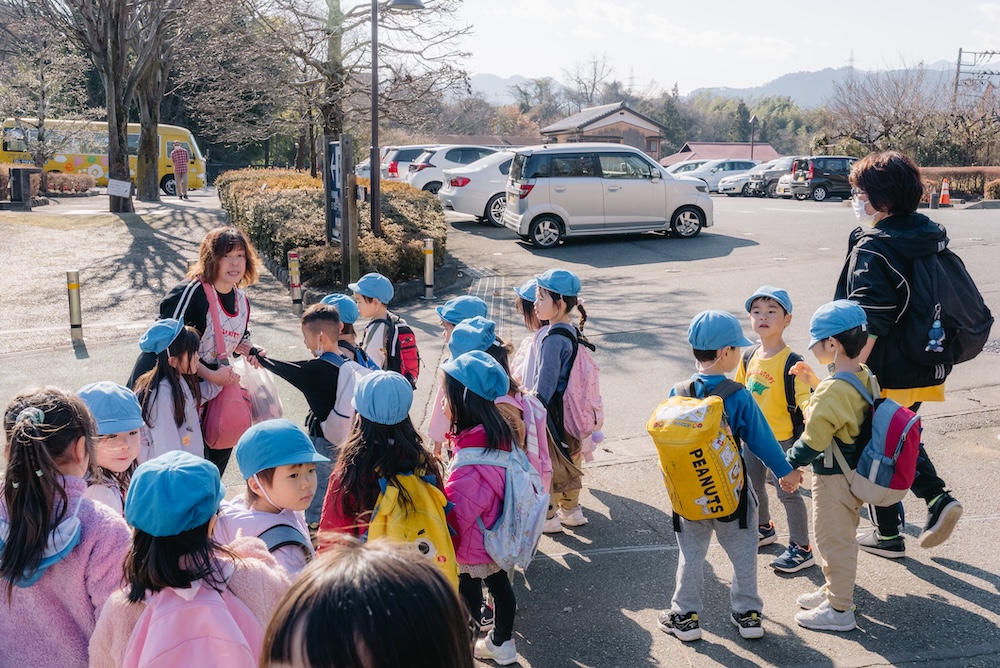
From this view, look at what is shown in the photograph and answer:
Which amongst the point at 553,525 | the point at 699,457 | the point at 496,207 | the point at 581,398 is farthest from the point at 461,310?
the point at 496,207

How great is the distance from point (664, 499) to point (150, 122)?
78.4ft

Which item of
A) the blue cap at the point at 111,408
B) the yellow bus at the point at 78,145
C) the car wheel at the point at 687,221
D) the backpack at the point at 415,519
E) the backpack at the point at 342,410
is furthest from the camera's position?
the yellow bus at the point at 78,145

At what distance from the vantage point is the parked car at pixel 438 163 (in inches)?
908

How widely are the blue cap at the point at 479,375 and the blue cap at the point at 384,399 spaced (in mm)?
349

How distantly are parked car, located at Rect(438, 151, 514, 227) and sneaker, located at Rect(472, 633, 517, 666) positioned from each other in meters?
15.6

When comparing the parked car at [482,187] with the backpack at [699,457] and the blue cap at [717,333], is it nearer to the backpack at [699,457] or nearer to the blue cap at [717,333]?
the blue cap at [717,333]

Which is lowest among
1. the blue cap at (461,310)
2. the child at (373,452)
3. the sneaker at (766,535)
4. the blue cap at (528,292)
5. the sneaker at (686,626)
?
the sneaker at (686,626)

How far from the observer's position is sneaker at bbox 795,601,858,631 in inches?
155

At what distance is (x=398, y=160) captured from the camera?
26297 millimetres

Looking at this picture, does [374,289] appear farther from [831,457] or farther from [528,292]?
[831,457]

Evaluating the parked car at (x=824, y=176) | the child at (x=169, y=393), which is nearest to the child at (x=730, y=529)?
the child at (x=169, y=393)

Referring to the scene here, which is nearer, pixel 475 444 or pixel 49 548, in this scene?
pixel 49 548

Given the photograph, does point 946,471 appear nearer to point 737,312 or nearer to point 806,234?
point 737,312

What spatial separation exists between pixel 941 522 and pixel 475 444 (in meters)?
2.24
